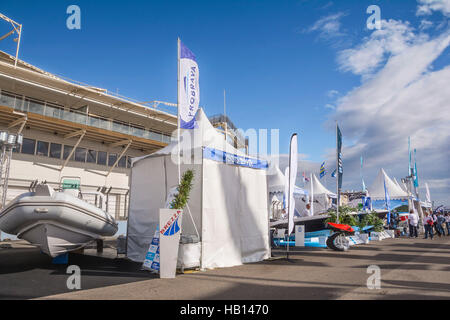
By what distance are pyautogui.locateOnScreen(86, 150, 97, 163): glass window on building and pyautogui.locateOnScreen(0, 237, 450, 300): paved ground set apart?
1631 cm

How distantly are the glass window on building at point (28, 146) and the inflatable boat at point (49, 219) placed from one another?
51.0 feet

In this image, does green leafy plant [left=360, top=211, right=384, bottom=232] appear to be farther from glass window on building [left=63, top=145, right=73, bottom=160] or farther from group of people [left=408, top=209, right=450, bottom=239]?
glass window on building [left=63, top=145, right=73, bottom=160]

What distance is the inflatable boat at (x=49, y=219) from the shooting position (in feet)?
19.8

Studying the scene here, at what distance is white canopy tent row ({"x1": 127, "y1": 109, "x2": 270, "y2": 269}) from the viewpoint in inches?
279

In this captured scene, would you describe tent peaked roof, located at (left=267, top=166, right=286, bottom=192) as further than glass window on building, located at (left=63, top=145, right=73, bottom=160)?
Yes

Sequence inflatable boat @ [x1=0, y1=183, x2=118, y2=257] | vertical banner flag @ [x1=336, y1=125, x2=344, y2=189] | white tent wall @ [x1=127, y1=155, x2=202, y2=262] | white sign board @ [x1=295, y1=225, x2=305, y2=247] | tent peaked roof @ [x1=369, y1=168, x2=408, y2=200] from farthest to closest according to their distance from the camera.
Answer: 1. tent peaked roof @ [x1=369, y1=168, x2=408, y2=200]
2. vertical banner flag @ [x1=336, y1=125, x2=344, y2=189]
3. white sign board @ [x1=295, y1=225, x2=305, y2=247]
4. white tent wall @ [x1=127, y1=155, x2=202, y2=262]
5. inflatable boat @ [x1=0, y1=183, x2=118, y2=257]

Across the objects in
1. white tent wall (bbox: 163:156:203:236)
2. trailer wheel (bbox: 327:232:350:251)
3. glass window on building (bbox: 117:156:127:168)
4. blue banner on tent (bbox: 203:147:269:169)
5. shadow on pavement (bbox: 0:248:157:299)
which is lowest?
shadow on pavement (bbox: 0:248:157:299)

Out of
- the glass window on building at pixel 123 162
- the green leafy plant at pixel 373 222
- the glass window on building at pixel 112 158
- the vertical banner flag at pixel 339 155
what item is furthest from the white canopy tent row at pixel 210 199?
the glass window on building at pixel 123 162

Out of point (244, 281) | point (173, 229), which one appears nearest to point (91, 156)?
point (173, 229)

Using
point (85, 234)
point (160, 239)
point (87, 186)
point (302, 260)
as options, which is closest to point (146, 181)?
point (85, 234)

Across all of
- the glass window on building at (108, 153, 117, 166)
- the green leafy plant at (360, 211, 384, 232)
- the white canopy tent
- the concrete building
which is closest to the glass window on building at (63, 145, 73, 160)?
the concrete building

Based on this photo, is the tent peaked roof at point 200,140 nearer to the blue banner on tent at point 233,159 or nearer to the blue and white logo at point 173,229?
the blue banner on tent at point 233,159
